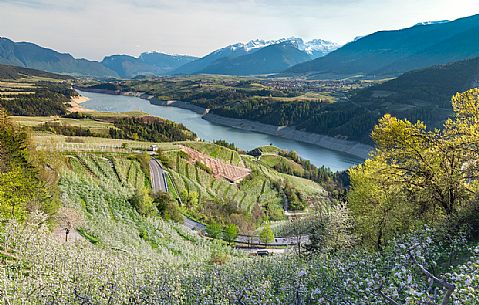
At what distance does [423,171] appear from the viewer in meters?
19.7

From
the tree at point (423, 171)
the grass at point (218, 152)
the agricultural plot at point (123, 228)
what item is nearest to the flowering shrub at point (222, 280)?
the tree at point (423, 171)

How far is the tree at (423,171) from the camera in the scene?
18.5 m

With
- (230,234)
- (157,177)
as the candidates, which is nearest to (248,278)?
(230,234)

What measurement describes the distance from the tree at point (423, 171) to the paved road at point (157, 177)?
42.4 meters

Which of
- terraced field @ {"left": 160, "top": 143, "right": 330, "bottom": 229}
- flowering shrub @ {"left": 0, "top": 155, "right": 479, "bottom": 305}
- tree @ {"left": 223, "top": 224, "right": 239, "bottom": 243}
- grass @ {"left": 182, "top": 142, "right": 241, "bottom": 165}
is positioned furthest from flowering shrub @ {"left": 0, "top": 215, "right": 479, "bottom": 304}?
grass @ {"left": 182, "top": 142, "right": 241, "bottom": 165}

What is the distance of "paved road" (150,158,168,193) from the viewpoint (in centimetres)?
6241

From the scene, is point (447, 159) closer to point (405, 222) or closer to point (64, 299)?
point (405, 222)

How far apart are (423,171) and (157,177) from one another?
52.9 meters

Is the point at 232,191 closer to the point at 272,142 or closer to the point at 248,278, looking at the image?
the point at 248,278

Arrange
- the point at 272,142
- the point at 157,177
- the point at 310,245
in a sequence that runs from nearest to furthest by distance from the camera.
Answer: the point at 310,245 < the point at 157,177 < the point at 272,142

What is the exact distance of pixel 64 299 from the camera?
11.9 metres

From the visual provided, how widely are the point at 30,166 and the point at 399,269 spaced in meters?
27.6

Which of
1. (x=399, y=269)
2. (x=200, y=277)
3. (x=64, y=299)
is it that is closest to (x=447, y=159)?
(x=399, y=269)

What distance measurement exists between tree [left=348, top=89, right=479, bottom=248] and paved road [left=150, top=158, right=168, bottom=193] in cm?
4244
